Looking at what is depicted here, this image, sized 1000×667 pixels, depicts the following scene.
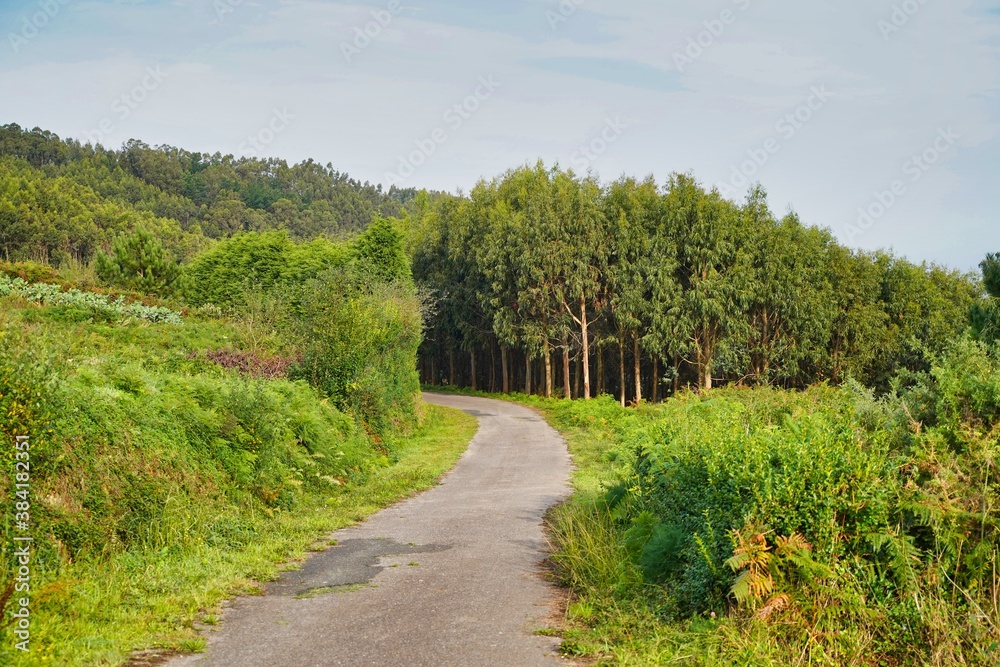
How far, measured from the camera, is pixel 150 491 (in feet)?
31.2

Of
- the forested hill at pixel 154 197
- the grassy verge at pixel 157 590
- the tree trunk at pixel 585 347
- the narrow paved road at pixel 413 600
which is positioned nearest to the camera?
the grassy verge at pixel 157 590

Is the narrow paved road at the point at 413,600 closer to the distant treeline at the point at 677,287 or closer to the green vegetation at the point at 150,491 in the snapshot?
the green vegetation at the point at 150,491

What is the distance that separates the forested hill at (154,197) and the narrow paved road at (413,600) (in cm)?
6975

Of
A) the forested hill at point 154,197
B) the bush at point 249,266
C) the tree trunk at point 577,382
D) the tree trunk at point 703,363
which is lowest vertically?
the tree trunk at point 577,382

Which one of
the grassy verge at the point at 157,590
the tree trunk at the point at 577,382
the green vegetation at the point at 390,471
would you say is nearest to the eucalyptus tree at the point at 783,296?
the tree trunk at the point at 577,382

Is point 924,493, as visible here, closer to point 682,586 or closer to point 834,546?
point 834,546

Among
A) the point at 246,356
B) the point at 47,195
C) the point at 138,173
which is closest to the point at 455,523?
the point at 246,356

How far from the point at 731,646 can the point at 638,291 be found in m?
35.8

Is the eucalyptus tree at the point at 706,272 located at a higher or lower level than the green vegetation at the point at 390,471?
higher

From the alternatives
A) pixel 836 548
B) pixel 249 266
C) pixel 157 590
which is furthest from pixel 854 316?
pixel 157 590

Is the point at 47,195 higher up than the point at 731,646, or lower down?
higher up

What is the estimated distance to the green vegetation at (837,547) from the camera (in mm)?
5637

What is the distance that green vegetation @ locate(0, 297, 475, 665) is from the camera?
6793mm

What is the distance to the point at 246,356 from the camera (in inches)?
765
